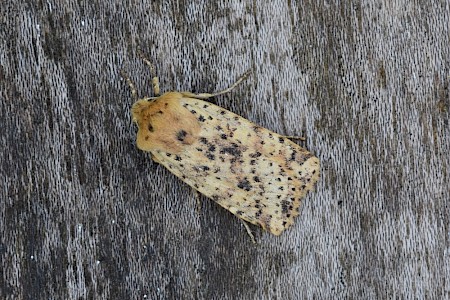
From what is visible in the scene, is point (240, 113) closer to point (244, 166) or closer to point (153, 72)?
point (244, 166)

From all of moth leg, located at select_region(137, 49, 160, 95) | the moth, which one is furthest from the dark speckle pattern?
moth leg, located at select_region(137, 49, 160, 95)

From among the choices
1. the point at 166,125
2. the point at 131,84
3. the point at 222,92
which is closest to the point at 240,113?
the point at 222,92

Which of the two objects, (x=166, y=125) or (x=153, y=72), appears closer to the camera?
(x=166, y=125)

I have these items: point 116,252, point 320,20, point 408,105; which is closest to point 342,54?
point 320,20

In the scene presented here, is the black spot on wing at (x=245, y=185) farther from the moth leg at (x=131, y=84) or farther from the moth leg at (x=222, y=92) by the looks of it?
the moth leg at (x=131, y=84)

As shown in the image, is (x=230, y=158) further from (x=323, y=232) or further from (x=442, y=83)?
(x=442, y=83)

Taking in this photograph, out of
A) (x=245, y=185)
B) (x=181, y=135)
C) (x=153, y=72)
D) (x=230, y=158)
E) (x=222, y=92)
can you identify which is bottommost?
(x=245, y=185)

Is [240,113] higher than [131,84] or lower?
lower
